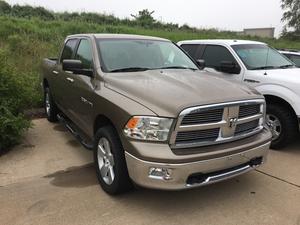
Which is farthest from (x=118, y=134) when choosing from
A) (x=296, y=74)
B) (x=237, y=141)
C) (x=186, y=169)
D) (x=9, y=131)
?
(x=296, y=74)

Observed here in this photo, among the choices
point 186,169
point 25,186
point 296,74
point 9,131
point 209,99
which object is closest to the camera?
point 186,169

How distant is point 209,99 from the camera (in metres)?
3.50

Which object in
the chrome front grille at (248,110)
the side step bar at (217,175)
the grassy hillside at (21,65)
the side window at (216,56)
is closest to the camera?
the side step bar at (217,175)

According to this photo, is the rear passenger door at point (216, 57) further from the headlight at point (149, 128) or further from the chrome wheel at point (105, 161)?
→ the headlight at point (149, 128)

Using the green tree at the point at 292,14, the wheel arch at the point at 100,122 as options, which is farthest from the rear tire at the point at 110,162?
the green tree at the point at 292,14

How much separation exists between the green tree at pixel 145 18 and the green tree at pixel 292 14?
1615 centimetres

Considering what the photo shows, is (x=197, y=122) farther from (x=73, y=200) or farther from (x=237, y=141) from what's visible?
(x=73, y=200)

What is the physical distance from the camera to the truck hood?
11.1ft

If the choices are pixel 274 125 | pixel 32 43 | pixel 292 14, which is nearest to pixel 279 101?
pixel 274 125

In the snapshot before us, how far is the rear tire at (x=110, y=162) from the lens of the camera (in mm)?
3602

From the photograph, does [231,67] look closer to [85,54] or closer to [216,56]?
[216,56]

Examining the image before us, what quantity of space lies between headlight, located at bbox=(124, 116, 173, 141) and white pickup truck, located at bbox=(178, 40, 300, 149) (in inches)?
66.9

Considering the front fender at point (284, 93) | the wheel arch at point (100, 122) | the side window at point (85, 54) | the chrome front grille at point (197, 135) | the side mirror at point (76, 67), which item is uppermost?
the side window at point (85, 54)

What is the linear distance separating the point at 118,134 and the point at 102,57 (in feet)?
4.45
